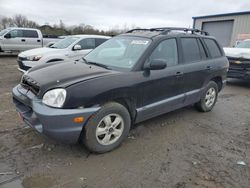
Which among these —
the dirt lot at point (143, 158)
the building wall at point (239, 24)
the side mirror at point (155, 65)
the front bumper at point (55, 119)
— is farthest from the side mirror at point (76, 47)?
the building wall at point (239, 24)

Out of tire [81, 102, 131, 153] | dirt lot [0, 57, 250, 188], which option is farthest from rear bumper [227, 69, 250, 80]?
tire [81, 102, 131, 153]

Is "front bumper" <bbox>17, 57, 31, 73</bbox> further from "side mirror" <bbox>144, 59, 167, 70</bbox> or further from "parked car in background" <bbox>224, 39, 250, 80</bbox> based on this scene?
"parked car in background" <bbox>224, 39, 250, 80</bbox>

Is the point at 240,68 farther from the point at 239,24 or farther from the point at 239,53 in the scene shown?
the point at 239,24

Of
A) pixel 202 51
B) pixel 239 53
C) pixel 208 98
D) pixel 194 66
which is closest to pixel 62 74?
pixel 194 66

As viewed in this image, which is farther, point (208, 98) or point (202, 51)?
point (208, 98)

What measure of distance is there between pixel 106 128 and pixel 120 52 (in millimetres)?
1506

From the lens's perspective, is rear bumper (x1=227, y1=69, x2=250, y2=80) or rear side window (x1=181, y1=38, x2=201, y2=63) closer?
rear side window (x1=181, y1=38, x2=201, y2=63)

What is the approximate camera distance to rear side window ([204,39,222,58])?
16.1 ft

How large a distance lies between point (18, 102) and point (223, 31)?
2055 cm

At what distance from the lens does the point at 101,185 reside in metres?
2.52

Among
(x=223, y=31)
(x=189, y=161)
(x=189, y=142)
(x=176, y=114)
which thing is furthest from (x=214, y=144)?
(x=223, y=31)

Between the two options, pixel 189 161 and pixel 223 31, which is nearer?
pixel 189 161

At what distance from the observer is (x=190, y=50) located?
436 centimetres

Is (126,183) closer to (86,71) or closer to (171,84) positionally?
(86,71)
